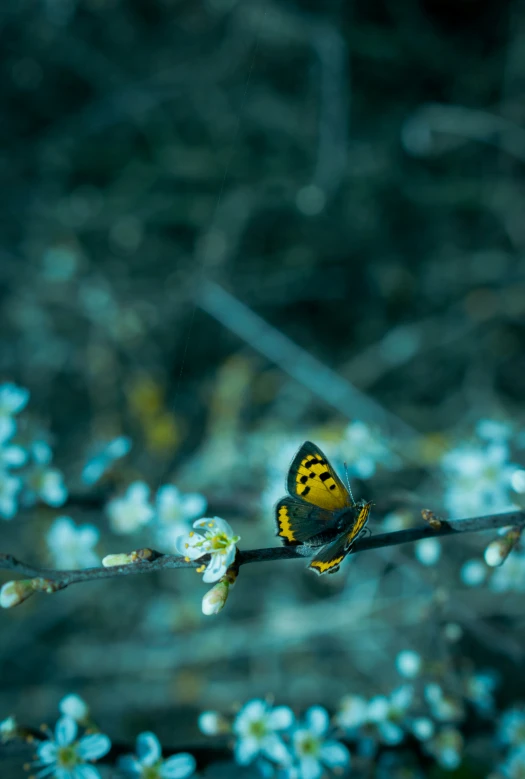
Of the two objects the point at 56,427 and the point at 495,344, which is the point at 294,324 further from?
the point at 56,427

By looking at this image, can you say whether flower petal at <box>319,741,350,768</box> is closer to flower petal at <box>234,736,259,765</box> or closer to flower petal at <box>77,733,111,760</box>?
flower petal at <box>234,736,259,765</box>

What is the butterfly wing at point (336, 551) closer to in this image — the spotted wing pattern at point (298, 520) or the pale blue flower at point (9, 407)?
the spotted wing pattern at point (298, 520)

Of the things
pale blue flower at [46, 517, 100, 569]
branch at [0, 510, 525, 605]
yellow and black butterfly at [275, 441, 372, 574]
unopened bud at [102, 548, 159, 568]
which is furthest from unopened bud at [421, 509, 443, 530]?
pale blue flower at [46, 517, 100, 569]

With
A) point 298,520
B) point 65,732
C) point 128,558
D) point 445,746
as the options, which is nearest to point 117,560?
point 128,558

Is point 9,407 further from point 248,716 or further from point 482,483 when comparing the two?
point 482,483

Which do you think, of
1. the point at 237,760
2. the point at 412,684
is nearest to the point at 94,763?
the point at 237,760

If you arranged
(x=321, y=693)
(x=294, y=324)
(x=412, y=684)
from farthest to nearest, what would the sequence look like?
(x=294, y=324)
(x=321, y=693)
(x=412, y=684)

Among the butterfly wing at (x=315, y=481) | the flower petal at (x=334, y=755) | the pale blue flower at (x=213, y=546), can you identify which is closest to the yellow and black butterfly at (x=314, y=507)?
the butterfly wing at (x=315, y=481)

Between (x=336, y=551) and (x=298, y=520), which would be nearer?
(x=336, y=551)
